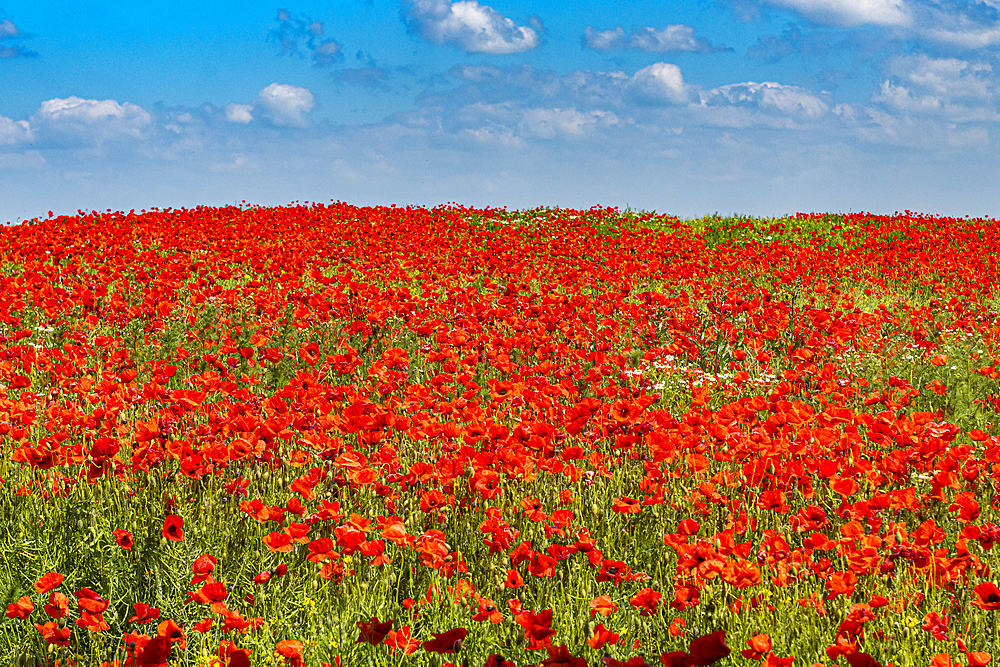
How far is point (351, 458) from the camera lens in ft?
13.4

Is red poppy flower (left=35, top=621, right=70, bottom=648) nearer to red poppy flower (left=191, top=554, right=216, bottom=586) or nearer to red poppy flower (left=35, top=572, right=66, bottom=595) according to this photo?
red poppy flower (left=35, top=572, right=66, bottom=595)

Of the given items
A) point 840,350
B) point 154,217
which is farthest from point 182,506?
point 154,217

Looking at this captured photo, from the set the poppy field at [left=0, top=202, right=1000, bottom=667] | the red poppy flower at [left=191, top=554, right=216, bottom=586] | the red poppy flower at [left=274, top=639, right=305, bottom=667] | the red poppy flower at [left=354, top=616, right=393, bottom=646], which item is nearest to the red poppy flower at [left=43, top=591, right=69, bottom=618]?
the poppy field at [left=0, top=202, right=1000, bottom=667]

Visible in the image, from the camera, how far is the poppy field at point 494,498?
3064 millimetres

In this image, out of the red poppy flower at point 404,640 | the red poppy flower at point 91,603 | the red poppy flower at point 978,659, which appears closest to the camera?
the red poppy flower at point 978,659

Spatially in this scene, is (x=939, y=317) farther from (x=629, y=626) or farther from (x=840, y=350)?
(x=629, y=626)

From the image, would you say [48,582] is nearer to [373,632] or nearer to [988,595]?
[373,632]

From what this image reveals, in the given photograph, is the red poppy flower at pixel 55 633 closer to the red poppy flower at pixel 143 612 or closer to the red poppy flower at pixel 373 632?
the red poppy flower at pixel 143 612

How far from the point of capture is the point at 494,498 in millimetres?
4371

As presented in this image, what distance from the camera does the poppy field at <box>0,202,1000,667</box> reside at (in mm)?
3064

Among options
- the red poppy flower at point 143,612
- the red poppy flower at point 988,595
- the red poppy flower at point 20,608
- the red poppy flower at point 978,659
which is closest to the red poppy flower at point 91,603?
the red poppy flower at point 143,612

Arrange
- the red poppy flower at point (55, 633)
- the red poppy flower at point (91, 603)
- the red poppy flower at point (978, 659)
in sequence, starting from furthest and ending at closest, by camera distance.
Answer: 1. the red poppy flower at point (55, 633)
2. the red poppy flower at point (91, 603)
3. the red poppy flower at point (978, 659)

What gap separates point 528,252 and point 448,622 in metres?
11.6

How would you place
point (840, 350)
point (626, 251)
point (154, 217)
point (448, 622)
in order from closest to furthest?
point (448, 622) → point (840, 350) → point (626, 251) → point (154, 217)
